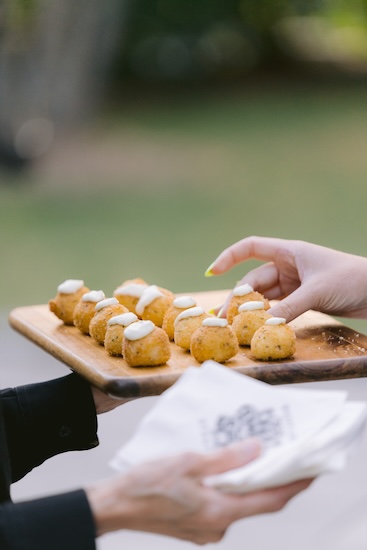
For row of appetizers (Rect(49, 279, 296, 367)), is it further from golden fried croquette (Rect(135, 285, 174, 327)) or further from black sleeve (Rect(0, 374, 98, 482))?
black sleeve (Rect(0, 374, 98, 482))

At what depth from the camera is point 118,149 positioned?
13.8m

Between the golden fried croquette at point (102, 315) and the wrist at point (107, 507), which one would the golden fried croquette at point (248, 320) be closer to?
the golden fried croquette at point (102, 315)

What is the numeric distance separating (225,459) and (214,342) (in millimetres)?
317

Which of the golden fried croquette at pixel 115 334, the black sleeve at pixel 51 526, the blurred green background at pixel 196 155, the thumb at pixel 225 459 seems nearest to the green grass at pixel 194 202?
the blurred green background at pixel 196 155

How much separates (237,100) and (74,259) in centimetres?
1091

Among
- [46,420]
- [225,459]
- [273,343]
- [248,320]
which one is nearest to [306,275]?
[248,320]

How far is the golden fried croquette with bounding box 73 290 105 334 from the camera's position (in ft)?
6.18

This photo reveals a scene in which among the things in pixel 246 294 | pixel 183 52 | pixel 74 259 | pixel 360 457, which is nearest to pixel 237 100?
pixel 183 52

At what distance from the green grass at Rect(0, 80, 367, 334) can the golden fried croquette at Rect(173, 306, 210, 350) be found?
4479 millimetres

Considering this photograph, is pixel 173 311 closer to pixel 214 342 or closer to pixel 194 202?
pixel 214 342

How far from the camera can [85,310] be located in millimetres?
1891

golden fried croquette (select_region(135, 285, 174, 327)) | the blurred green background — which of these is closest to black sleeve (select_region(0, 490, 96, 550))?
golden fried croquette (select_region(135, 285, 174, 327))

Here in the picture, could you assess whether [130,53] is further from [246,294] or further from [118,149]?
[246,294]

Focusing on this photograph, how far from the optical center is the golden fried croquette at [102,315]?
1.80 metres
